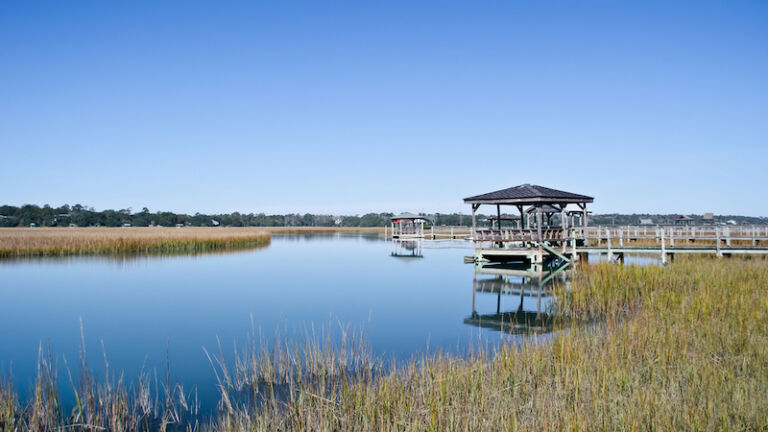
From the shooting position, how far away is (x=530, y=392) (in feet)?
16.5

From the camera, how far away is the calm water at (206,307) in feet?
27.8

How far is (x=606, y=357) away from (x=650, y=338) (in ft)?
→ 3.30

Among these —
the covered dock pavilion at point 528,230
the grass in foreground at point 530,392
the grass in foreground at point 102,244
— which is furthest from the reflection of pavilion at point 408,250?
the grass in foreground at point 530,392

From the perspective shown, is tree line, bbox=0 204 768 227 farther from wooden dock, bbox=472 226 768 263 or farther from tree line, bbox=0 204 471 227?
wooden dock, bbox=472 226 768 263

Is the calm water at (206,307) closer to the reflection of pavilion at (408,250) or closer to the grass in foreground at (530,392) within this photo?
the grass in foreground at (530,392)

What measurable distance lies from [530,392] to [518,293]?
998cm

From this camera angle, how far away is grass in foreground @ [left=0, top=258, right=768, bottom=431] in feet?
13.5

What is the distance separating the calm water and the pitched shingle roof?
3.17 metres

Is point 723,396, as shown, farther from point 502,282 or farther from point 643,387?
point 502,282

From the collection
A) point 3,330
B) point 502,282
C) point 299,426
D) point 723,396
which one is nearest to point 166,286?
point 3,330

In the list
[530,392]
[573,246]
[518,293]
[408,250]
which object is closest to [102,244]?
[408,250]

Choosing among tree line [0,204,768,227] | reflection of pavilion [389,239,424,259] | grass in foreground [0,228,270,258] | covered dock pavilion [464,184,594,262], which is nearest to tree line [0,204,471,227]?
tree line [0,204,768,227]

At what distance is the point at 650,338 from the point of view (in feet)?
20.4

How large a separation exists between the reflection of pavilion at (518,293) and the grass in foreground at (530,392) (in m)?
1.72
